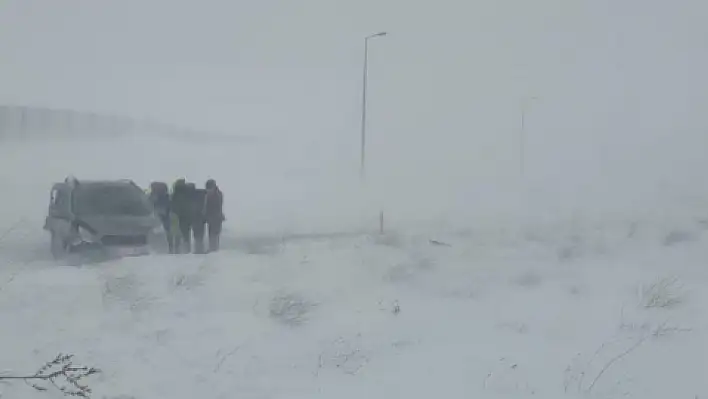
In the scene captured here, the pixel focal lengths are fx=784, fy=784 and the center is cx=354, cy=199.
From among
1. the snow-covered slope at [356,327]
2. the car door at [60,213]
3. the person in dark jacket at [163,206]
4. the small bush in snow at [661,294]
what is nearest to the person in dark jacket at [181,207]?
the person in dark jacket at [163,206]

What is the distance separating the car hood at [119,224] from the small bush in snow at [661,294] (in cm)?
835

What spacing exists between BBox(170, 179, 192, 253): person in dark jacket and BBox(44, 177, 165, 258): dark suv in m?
0.37

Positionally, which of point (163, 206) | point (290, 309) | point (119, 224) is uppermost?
point (163, 206)

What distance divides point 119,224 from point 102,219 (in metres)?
0.33

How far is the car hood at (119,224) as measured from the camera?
13492mm

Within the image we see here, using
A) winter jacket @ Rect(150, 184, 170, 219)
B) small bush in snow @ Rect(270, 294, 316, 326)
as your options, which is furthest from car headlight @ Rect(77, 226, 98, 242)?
small bush in snow @ Rect(270, 294, 316, 326)

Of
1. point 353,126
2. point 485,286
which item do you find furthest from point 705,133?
point 485,286

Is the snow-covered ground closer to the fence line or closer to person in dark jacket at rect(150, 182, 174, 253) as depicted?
person in dark jacket at rect(150, 182, 174, 253)

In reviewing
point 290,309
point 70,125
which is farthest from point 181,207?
point 70,125

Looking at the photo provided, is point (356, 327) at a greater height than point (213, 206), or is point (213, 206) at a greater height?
point (213, 206)

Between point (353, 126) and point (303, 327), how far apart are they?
76.2 meters

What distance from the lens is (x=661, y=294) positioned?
10680 mm

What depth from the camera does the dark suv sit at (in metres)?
13.4

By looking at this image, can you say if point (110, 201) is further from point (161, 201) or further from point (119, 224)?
point (161, 201)
